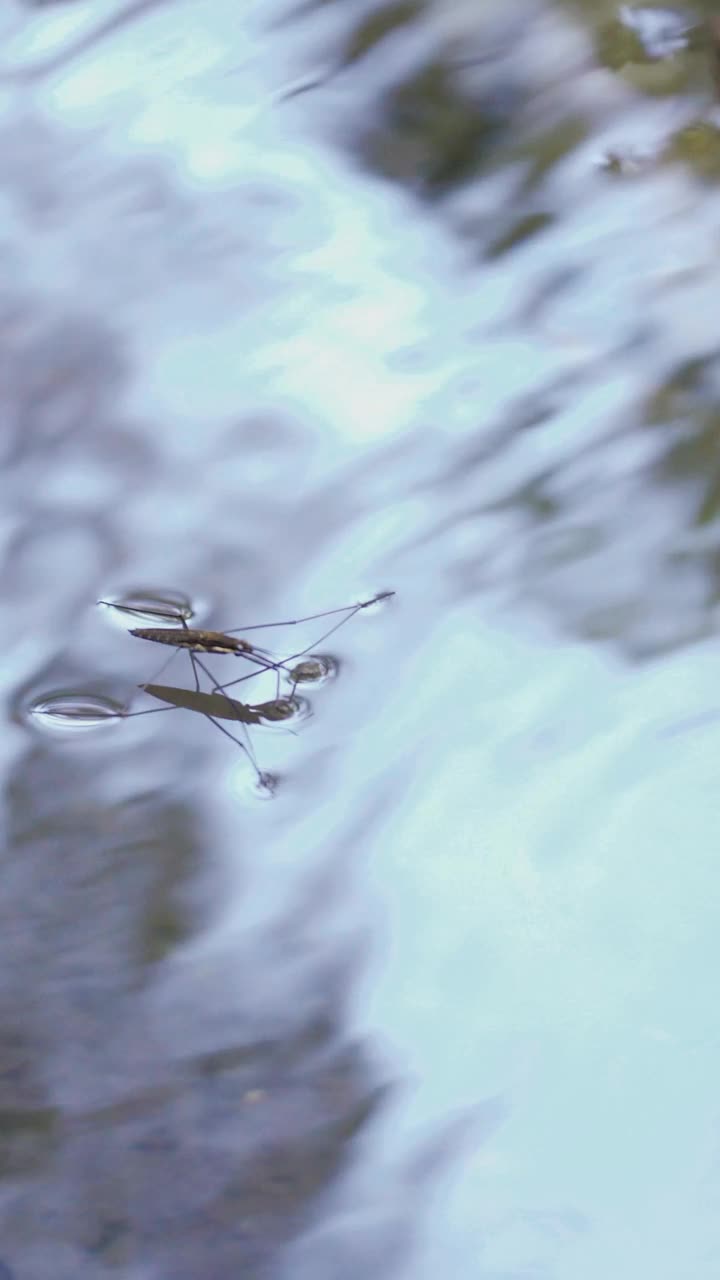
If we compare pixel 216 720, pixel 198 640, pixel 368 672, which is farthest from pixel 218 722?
pixel 368 672

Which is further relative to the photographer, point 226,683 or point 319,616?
point 319,616

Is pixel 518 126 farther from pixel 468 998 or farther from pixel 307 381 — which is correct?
pixel 468 998

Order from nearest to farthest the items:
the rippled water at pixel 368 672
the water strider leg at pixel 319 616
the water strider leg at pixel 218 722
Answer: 1. the rippled water at pixel 368 672
2. the water strider leg at pixel 218 722
3. the water strider leg at pixel 319 616

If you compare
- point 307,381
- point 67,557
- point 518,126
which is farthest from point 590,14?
point 67,557

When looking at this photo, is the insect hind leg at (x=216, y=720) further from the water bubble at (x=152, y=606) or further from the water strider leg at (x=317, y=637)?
the water bubble at (x=152, y=606)

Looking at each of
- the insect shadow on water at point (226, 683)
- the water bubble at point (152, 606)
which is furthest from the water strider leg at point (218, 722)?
the water bubble at point (152, 606)

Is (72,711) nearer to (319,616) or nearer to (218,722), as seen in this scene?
(218,722)

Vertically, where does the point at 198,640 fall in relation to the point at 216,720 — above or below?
above
